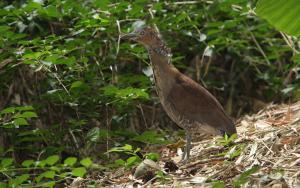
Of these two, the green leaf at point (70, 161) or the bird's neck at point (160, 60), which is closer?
the green leaf at point (70, 161)

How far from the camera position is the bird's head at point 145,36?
5434mm

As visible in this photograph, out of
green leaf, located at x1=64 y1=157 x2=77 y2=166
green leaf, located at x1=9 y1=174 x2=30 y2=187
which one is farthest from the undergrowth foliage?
green leaf, located at x1=64 y1=157 x2=77 y2=166

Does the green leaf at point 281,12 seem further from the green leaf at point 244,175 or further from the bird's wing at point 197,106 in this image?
the bird's wing at point 197,106

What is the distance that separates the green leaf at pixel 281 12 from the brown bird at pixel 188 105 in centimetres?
148

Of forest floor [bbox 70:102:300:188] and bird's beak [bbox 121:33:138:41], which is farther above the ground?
bird's beak [bbox 121:33:138:41]

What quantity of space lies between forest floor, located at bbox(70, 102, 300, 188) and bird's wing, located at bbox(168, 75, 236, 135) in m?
0.15

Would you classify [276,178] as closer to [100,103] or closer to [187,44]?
[100,103]

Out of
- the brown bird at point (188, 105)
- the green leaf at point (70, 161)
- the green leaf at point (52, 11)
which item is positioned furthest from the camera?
the green leaf at point (52, 11)

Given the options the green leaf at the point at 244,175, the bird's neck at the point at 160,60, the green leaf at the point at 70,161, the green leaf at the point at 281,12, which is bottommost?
the green leaf at the point at 244,175

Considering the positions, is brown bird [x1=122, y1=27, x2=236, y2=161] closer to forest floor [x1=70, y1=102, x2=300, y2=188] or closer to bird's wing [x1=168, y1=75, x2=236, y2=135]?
bird's wing [x1=168, y1=75, x2=236, y2=135]

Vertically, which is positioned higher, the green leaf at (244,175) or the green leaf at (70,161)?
the green leaf at (70,161)

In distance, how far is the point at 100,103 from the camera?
5820 millimetres

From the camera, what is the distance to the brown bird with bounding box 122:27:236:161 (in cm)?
519

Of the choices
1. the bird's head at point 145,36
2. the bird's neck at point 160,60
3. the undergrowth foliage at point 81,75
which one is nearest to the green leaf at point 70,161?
the undergrowth foliage at point 81,75
